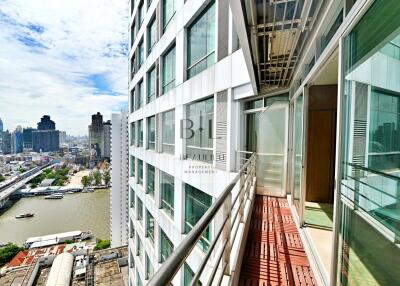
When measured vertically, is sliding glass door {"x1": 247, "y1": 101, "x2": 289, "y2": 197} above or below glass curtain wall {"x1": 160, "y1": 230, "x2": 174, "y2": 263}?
above

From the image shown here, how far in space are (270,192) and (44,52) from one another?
57.4m

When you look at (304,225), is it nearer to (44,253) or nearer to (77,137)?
(44,253)

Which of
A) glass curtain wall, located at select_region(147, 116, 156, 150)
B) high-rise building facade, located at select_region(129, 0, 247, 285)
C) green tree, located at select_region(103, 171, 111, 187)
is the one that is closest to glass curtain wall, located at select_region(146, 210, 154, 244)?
high-rise building facade, located at select_region(129, 0, 247, 285)

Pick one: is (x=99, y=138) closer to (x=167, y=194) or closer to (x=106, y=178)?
(x=106, y=178)

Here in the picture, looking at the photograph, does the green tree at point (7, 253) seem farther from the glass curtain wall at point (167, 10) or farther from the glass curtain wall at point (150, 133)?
the glass curtain wall at point (167, 10)

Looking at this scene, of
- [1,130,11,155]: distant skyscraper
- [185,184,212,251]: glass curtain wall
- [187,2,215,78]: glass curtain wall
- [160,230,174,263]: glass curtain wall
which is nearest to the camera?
[187,2,215,78]: glass curtain wall

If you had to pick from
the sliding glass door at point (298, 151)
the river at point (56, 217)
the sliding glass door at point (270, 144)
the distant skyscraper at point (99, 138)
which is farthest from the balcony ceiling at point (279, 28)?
the distant skyscraper at point (99, 138)

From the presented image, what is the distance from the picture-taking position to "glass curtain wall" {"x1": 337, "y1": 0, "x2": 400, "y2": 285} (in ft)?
3.67

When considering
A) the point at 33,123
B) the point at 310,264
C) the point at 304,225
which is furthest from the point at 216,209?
the point at 33,123

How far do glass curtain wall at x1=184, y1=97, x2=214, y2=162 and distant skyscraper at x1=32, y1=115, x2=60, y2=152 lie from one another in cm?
10534

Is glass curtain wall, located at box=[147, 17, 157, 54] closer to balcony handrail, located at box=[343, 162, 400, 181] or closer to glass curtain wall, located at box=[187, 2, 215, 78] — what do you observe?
glass curtain wall, located at box=[187, 2, 215, 78]

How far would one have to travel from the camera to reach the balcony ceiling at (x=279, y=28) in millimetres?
2031

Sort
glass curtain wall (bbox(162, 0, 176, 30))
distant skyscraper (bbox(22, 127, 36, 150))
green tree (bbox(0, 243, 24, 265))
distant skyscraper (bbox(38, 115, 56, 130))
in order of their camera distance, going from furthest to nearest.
Answer: 1. distant skyscraper (bbox(38, 115, 56, 130))
2. distant skyscraper (bbox(22, 127, 36, 150))
3. green tree (bbox(0, 243, 24, 265))
4. glass curtain wall (bbox(162, 0, 176, 30))

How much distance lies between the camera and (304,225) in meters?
3.73
